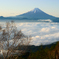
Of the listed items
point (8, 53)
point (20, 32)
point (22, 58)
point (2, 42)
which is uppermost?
point (20, 32)

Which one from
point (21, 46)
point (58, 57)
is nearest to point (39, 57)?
point (58, 57)

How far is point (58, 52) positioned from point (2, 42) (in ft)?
27.7

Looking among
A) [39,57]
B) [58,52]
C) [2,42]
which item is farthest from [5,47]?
[58,52]

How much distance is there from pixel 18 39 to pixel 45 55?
6935 mm

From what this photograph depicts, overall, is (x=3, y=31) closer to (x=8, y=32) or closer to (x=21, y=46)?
(x=8, y=32)

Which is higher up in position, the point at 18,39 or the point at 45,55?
the point at 18,39

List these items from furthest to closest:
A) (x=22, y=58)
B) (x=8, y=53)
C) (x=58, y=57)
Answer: (x=22, y=58), (x=58, y=57), (x=8, y=53)

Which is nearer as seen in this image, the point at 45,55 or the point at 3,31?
the point at 3,31

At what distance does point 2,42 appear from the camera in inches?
435

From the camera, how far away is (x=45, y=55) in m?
17.1

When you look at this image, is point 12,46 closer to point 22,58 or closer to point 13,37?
point 13,37

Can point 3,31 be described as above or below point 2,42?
above

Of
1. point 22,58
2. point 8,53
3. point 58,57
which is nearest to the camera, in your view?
point 8,53

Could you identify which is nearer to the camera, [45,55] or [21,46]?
[21,46]
